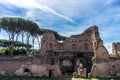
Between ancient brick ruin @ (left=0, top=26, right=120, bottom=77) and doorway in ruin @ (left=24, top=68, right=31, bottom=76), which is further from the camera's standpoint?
Answer: doorway in ruin @ (left=24, top=68, right=31, bottom=76)

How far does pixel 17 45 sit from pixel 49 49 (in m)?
25.7

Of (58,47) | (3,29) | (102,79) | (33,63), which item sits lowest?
(102,79)

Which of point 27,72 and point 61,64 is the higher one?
point 61,64

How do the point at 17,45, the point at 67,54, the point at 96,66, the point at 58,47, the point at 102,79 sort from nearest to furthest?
the point at 102,79 < the point at 96,66 < the point at 67,54 < the point at 58,47 < the point at 17,45

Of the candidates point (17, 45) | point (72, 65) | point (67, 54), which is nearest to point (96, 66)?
point (72, 65)

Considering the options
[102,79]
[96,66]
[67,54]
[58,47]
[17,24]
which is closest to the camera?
[102,79]

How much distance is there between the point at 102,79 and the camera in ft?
109

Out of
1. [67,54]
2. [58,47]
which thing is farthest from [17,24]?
[67,54]

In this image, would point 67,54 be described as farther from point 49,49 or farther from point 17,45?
point 17,45

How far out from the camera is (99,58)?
3622 centimetres

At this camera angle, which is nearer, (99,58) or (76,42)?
(99,58)

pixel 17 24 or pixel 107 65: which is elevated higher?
pixel 17 24

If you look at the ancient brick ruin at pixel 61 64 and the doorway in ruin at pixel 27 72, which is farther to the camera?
the doorway in ruin at pixel 27 72

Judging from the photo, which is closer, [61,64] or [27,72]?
[27,72]
